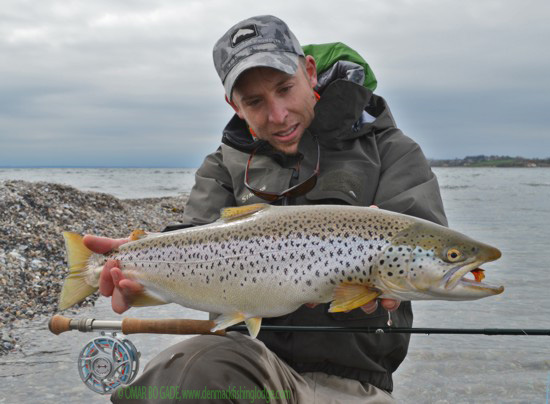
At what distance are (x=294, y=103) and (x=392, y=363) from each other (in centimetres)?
175

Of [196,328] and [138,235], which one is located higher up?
[138,235]

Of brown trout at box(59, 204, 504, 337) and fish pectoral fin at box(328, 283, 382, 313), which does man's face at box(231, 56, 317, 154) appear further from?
fish pectoral fin at box(328, 283, 382, 313)

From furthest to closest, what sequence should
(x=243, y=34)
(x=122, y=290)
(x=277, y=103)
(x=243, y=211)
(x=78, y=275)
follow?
(x=243, y=34) → (x=277, y=103) → (x=78, y=275) → (x=122, y=290) → (x=243, y=211)

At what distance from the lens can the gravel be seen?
662 centimetres

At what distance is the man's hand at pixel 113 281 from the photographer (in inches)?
129

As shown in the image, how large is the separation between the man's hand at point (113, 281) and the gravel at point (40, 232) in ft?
8.53

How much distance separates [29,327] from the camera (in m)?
5.98

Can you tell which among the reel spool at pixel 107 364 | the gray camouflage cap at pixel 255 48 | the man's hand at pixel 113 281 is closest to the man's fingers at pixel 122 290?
the man's hand at pixel 113 281

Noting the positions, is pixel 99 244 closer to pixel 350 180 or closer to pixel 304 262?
pixel 304 262

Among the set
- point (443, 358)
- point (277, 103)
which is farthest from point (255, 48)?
point (443, 358)

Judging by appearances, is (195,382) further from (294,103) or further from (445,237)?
(294,103)

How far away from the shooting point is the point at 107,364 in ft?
11.5

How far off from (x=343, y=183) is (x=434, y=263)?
925 mm

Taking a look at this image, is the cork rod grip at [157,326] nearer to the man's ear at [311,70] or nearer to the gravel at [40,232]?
the man's ear at [311,70]
